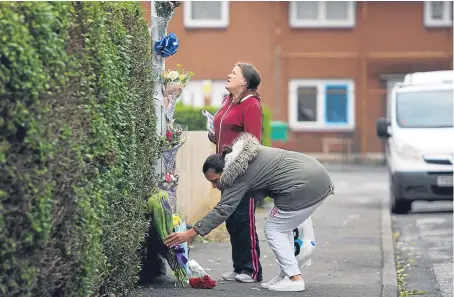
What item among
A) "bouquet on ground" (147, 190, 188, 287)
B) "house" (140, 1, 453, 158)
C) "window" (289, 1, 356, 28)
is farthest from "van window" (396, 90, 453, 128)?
"window" (289, 1, 356, 28)

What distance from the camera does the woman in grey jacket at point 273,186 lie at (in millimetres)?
8523

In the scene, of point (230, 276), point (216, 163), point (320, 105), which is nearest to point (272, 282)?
point (230, 276)

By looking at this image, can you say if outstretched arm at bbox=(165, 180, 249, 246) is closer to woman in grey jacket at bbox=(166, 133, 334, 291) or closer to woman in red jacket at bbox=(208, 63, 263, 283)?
woman in grey jacket at bbox=(166, 133, 334, 291)

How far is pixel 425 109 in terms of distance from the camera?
57.6 ft

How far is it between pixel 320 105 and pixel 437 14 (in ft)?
Answer: 15.5

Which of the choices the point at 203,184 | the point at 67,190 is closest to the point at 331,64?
the point at 203,184

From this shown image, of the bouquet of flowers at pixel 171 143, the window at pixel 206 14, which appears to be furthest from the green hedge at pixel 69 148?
the window at pixel 206 14

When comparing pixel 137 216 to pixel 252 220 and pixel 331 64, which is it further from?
pixel 331 64

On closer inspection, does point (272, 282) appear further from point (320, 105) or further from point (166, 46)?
point (320, 105)

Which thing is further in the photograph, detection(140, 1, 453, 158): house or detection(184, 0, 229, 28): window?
detection(184, 0, 229, 28): window

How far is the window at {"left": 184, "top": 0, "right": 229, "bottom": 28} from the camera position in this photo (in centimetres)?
3784

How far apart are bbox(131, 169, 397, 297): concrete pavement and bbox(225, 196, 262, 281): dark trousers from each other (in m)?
0.19

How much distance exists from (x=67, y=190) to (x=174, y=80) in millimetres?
3511

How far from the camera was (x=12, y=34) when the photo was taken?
520cm
